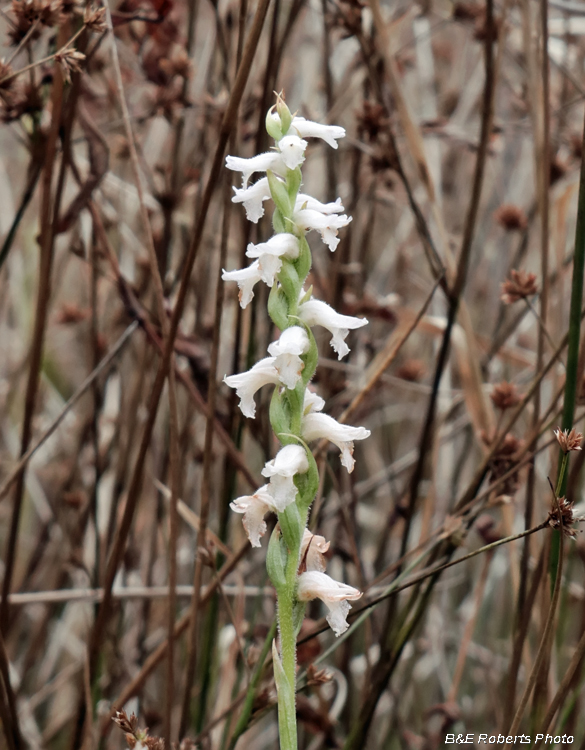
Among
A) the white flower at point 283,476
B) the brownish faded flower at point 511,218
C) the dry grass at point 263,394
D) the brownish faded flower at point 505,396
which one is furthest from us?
the brownish faded flower at point 511,218

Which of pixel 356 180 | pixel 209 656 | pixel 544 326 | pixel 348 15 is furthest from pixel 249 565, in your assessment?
pixel 348 15

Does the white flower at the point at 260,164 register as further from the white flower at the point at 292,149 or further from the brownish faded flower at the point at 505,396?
the brownish faded flower at the point at 505,396

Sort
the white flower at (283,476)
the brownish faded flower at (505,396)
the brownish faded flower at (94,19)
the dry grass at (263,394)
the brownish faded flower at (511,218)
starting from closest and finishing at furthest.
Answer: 1. the white flower at (283,476)
2. the brownish faded flower at (94,19)
3. the dry grass at (263,394)
4. the brownish faded flower at (505,396)
5. the brownish faded flower at (511,218)

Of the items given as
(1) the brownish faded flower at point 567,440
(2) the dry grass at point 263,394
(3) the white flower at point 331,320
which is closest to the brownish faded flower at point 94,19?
(2) the dry grass at point 263,394

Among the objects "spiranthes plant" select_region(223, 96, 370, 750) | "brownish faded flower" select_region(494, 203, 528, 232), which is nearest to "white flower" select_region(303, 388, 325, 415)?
"spiranthes plant" select_region(223, 96, 370, 750)

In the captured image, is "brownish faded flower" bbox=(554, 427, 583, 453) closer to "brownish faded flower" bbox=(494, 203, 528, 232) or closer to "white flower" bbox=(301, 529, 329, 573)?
"white flower" bbox=(301, 529, 329, 573)

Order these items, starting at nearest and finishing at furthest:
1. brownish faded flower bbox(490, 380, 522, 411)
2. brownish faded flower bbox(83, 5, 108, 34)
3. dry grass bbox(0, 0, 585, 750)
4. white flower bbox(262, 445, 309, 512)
→ white flower bbox(262, 445, 309, 512), brownish faded flower bbox(83, 5, 108, 34), dry grass bbox(0, 0, 585, 750), brownish faded flower bbox(490, 380, 522, 411)
